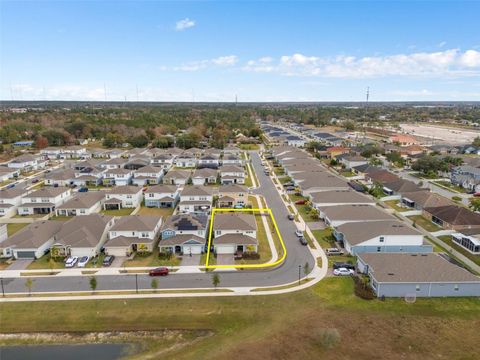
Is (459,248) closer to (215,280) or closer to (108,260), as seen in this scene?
(215,280)

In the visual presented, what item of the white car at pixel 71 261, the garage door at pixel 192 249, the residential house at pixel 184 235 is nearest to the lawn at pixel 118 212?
the residential house at pixel 184 235

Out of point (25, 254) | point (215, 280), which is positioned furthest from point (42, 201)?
point (215, 280)

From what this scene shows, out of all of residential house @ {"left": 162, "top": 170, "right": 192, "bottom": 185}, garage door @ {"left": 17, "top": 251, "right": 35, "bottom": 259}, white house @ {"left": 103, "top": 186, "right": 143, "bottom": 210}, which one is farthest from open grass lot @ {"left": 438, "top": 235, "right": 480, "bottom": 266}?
garage door @ {"left": 17, "top": 251, "right": 35, "bottom": 259}

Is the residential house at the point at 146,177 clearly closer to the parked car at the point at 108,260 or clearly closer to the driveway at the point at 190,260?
the parked car at the point at 108,260

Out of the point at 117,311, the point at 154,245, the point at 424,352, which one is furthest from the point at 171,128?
the point at 424,352

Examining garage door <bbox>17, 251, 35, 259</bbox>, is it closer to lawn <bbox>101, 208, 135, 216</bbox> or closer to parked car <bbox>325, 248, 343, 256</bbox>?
lawn <bbox>101, 208, 135, 216</bbox>

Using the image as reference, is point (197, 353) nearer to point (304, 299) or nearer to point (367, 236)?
point (304, 299)
